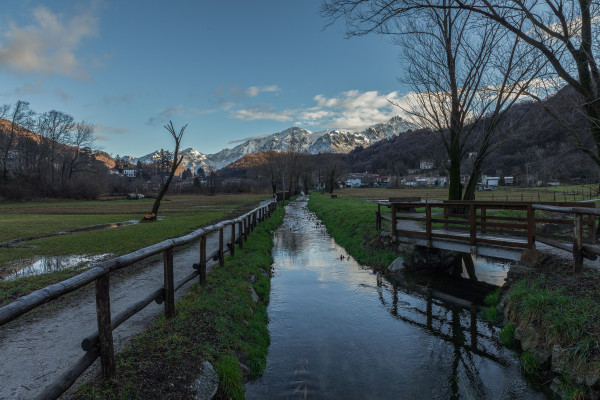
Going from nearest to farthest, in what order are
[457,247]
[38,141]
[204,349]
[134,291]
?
1. [204,349]
2. [134,291]
3. [457,247]
4. [38,141]

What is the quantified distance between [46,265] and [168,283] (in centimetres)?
759

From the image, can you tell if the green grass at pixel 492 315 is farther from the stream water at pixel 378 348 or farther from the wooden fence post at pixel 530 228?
the wooden fence post at pixel 530 228

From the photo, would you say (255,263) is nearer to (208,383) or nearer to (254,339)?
(254,339)

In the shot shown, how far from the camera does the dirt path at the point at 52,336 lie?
3.93 metres

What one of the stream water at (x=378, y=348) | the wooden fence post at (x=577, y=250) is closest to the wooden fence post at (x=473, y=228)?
the stream water at (x=378, y=348)

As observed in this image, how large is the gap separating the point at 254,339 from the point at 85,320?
2873 mm

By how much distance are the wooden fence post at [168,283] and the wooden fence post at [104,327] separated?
1.59 metres

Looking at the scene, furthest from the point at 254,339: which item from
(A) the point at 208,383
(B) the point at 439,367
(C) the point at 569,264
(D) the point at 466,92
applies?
(D) the point at 466,92

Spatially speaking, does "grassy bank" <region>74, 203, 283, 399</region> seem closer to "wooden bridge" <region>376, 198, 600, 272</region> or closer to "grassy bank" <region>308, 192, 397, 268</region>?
"grassy bank" <region>308, 192, 397, 268</region>

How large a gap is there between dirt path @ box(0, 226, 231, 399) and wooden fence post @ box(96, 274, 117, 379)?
2.47ft

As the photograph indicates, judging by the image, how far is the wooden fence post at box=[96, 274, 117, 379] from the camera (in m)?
3.58

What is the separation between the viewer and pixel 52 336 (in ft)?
16.9

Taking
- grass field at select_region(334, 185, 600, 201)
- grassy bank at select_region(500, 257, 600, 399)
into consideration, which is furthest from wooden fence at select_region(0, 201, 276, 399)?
grass field at select_region(334, 185, 600, 201)

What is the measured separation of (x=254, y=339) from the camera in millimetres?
6352
